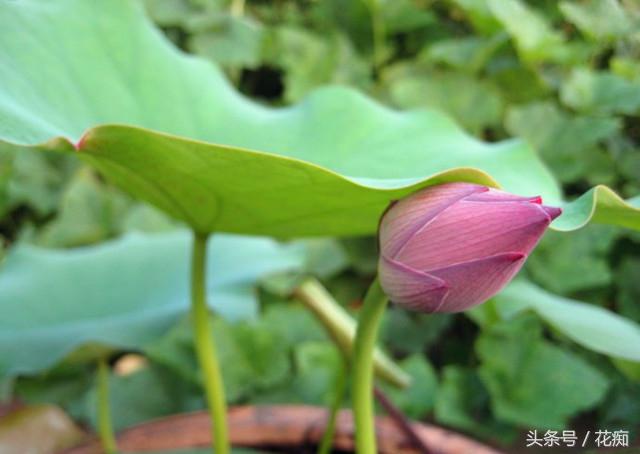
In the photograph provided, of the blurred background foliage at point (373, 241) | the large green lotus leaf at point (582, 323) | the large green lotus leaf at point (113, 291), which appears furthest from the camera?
the blurred background foliage at point (373, 241)

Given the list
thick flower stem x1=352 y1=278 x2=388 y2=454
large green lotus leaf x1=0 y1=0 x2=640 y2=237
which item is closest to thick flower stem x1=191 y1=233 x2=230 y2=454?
large green lotus leaf x1=0 y1=0 x2=640 y2=237

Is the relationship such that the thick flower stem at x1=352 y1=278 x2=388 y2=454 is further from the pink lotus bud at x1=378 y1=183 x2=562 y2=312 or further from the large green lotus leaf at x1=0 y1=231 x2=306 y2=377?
the large green lotus leaf at x1=0 y1=231 x2=306 y2=377

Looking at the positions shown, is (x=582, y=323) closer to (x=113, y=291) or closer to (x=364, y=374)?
(x=364, y=374)

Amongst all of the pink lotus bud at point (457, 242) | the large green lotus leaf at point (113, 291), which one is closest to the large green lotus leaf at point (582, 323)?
the pink lotus bud at point (457, 242)

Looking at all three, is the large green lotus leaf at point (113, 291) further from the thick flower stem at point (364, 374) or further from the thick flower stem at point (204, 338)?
the thick flower stem at point (364, 374)

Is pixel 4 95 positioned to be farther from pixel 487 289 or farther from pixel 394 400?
pixel 394 400

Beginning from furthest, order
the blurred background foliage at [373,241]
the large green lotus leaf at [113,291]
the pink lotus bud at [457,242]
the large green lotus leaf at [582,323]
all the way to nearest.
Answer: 1. the blurred background foliage at [373,241]
2. the large green lotus leaf at [113,291]
3. the large green lotus leaf at [582,323]
4. the pink lotus bud at [457,242]

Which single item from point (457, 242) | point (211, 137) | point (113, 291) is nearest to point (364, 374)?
point (457, 242)
